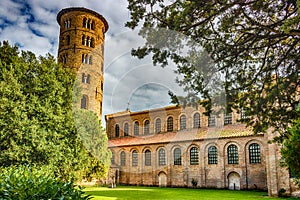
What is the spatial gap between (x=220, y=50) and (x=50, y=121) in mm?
14419

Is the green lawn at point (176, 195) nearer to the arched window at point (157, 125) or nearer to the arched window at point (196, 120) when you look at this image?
the arched window at point (196, 120)

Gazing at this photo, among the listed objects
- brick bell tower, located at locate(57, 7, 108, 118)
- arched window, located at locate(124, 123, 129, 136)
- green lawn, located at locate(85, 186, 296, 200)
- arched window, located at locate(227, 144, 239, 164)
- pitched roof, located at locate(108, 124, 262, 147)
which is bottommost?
green lawn, located at locate(85, 186, 296, 200)

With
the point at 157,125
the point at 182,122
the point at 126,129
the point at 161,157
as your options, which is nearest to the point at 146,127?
the point at 157,125

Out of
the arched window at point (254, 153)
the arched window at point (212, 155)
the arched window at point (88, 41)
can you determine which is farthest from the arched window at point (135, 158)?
the arched window at point (88, 41)

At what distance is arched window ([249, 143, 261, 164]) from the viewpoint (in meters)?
31.0

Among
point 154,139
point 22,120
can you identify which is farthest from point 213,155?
point 22,120

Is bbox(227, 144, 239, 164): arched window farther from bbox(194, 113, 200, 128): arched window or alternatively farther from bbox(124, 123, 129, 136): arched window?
bbox(124, 123, 129, 136): arched window

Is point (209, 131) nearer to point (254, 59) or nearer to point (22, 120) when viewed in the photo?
point (22, 120)

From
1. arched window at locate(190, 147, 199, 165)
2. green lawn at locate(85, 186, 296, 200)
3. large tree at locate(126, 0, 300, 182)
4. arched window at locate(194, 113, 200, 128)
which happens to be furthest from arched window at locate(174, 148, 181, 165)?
large tree at locate(126, 0, 300, 182)

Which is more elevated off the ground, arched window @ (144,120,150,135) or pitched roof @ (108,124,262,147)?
arched window @ (144,120,150,135)

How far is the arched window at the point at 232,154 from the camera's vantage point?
32500 mm

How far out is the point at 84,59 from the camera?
125 feet

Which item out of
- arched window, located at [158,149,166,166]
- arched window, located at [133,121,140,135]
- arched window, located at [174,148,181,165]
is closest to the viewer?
arched window, located at [174,148,181,165]

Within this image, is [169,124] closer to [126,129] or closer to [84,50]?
[126,129]
